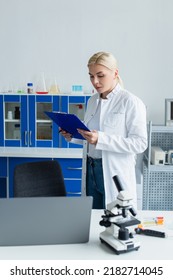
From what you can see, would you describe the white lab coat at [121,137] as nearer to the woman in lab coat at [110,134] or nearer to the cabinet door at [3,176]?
the woman in lab coat at [110,134]

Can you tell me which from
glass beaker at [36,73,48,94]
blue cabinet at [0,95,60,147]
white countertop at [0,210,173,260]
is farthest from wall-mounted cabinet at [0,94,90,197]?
white countertop at [0,210,173,260]

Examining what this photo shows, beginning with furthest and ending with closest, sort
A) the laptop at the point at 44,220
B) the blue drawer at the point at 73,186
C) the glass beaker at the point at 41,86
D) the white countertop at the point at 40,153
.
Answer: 1. the glass beaker at the point at 41,86
2. the blue drawer at the point at 73,186
3. the white countertop at the point at 40,153
4. the laptop at the point at 44,220

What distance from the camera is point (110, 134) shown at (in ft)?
6.63

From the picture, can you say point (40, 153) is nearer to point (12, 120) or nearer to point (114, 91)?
point (12, 120)

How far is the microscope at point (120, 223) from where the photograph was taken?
130cm

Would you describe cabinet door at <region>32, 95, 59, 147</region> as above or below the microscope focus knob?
above

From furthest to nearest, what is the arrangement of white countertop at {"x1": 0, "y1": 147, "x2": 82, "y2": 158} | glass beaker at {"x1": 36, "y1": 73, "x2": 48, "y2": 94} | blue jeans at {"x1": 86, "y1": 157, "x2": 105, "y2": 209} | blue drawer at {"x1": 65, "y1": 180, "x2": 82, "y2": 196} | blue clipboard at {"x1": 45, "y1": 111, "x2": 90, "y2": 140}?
glass beaker at {"x1": 36, "y1": 73, "x2": 48, "y2": 94}
blue drawer at {"x1": 65, "y1": 180, "x2": 82, "y2": 196}
white countertop at {"x1": 0, "y1": 147, "x2": 82, "y2": 158}
blue jeans at {"x1": 86, "y1": 157, "x2": 105, "y2": 209}
blue clipboard at {"x1": 45, "y1": 111, "x2": 90, "y2": 140}

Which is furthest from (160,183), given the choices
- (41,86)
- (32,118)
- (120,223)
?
(120,223)

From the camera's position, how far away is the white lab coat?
1.93m

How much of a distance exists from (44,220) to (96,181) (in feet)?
2.65

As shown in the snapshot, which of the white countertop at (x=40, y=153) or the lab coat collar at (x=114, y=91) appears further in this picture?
the white countertop at (x=40, y=153)

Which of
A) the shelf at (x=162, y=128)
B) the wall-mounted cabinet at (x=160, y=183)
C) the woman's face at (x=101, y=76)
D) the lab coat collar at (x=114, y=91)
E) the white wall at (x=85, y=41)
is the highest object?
the white wall at (x=85, y=41)

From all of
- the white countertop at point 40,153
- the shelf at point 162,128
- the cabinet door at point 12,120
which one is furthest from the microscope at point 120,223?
the cabinet door at point 12,120

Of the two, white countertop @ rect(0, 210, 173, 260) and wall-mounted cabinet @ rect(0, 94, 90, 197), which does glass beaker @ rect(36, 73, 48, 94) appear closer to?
wall-mounted cabinet @ rect(0, 94, 90, 197)
